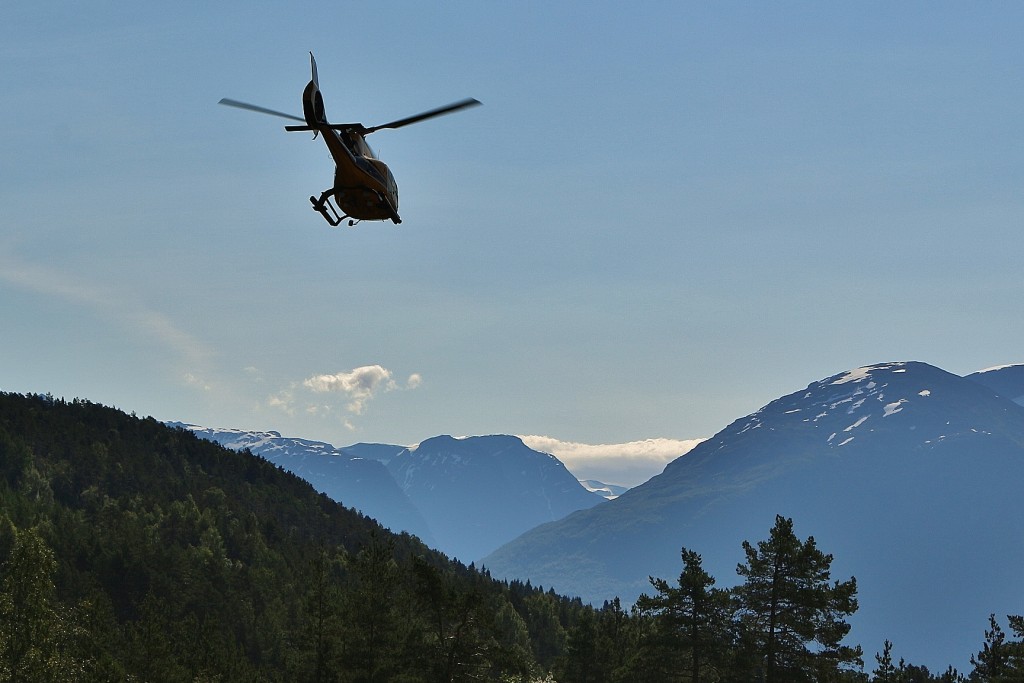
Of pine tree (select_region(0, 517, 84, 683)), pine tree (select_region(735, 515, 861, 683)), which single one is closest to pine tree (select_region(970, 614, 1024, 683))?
pine tree (select_region(735, 515, 861, 683))

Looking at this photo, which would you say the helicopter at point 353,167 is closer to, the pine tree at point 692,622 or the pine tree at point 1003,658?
the pine tree at point 692,622

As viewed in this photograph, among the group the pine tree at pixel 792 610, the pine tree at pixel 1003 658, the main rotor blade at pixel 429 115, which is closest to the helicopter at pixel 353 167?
the main rotor blade at pixel 429 115

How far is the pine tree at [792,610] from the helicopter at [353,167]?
27.8 meters

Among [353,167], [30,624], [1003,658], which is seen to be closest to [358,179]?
[353,167]

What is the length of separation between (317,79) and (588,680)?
186ft

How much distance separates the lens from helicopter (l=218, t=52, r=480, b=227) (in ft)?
103

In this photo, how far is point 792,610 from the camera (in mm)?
52688

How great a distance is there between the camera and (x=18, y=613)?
5362 cm

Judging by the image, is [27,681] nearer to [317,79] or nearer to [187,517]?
[317,79]

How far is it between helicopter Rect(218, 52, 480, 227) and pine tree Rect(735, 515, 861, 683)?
2779 cm

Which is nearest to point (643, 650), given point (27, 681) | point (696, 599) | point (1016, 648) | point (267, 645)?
point (696, 599)

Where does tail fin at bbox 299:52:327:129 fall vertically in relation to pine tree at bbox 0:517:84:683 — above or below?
above

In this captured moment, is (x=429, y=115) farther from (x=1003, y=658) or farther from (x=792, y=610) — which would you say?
(x=1003, y=658)

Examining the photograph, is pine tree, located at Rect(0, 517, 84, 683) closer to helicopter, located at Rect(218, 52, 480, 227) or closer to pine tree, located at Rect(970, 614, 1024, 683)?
helicopter, located at Rect(218, 52, 480, 227)
